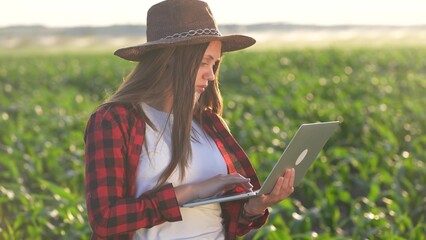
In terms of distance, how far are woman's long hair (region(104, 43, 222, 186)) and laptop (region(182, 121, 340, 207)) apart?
0.18m

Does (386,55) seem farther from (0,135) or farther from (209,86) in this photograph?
(209,86)

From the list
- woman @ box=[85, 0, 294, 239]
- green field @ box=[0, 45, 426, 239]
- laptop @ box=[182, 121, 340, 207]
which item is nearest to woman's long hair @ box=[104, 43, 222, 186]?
woman @ box=[85, 0, 294, 239]

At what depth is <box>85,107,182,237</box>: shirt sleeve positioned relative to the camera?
2750 millimetres

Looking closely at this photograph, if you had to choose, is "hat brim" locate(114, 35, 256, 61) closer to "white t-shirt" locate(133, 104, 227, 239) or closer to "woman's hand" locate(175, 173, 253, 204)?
"white t-shirt" locate(133, 104, 227, 239)

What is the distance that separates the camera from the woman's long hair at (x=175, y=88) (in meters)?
2.88

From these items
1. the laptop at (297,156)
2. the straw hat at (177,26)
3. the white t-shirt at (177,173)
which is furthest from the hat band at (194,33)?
the laptop at (297,156)

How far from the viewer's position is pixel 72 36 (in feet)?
424

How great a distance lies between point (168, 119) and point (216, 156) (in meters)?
0.21

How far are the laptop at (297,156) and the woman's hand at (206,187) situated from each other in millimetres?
18

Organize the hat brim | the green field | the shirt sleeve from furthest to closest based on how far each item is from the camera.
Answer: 1. the green field
2. the hat brim
3. the shirt sleeve

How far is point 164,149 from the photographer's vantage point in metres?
2.88

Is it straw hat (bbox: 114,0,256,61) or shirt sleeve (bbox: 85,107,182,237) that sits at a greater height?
straw hat (bbox: 114,0,256,61)

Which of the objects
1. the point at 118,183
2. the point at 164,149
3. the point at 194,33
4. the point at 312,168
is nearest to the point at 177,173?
the point at 164,149

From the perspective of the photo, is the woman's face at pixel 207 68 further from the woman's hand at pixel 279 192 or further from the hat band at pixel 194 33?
the woman's hand at pixel 279 192
